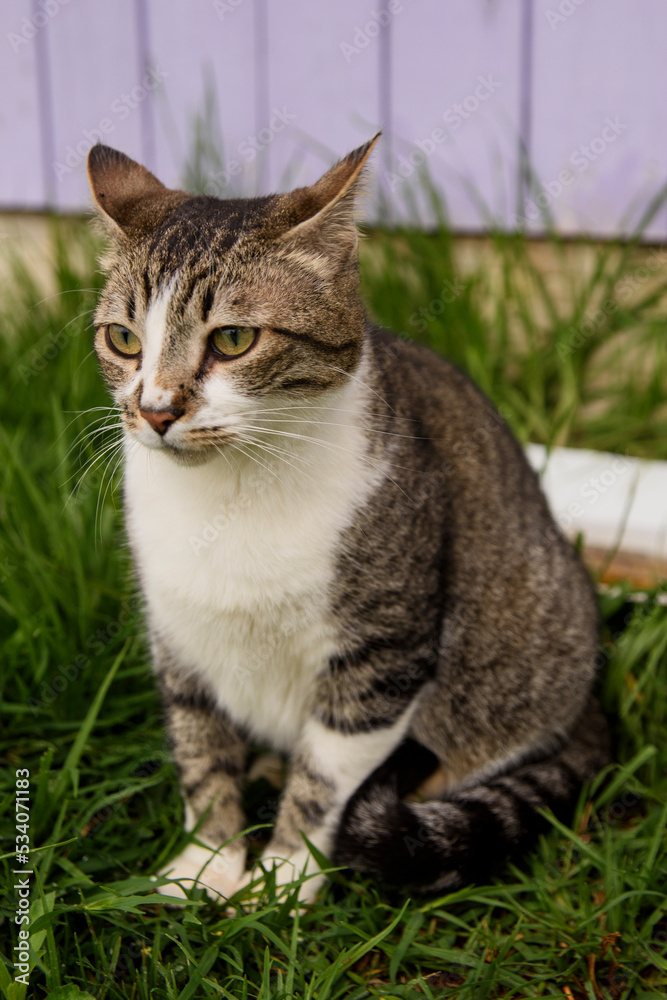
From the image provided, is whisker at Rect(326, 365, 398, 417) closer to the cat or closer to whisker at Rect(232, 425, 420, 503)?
the cat

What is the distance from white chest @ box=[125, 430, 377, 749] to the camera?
1.45 m

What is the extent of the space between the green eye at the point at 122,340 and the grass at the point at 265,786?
1.17 feet

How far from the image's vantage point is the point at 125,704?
1.90 m

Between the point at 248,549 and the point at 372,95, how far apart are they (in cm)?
217

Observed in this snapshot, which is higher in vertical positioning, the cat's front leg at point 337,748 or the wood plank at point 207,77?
the wood plank at point 207,77

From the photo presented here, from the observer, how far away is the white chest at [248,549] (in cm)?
145

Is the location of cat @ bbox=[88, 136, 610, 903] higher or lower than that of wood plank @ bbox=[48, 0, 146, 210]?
lower

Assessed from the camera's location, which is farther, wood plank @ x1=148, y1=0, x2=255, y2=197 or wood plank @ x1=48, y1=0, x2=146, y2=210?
wood plank @ x1=48, y1=0, x2=146, y2=210

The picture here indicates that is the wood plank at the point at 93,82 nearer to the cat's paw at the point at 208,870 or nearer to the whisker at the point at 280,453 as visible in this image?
the whisker at the point at 280,453

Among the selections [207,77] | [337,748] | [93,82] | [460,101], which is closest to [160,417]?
[337,748]

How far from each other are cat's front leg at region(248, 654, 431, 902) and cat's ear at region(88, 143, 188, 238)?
81 centimetres

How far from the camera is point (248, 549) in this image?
1453 mm

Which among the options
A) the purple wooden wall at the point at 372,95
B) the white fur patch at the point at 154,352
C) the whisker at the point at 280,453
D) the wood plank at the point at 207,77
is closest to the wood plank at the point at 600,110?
the purple wooden wall at the point at 372,95

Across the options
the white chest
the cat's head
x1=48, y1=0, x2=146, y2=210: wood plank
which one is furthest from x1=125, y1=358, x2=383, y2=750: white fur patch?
x1=48, y1=0, x2=146, y2=210: wood plank
